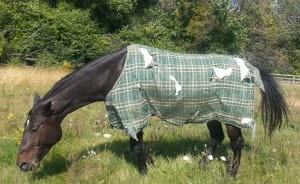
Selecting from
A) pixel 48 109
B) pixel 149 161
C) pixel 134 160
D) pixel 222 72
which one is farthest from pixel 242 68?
pixel 48 109

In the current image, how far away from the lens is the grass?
16.1ft

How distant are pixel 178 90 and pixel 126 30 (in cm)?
2051

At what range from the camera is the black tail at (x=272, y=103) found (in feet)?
18.0

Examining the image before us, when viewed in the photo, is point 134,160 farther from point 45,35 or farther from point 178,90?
point 45,35

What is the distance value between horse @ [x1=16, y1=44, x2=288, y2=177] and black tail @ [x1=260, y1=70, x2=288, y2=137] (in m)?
0.31

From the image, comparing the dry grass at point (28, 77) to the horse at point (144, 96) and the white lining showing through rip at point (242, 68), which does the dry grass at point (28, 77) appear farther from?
the white lining showing through rip at point (242, 68)

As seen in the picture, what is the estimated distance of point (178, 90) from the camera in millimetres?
5004

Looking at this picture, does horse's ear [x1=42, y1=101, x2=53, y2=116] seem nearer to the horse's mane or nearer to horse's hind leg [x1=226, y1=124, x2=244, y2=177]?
the horse's mane

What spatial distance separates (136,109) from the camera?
16.0 feet

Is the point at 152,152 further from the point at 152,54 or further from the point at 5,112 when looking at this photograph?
the point at 5,112

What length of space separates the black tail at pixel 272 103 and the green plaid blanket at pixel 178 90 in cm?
33

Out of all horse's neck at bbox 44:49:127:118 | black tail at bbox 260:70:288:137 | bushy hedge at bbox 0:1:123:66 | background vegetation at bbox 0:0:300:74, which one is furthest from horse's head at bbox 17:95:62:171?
bushy hedge at bbox 0:1:123:66

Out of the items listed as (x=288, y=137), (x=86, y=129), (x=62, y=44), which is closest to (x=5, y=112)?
(x=86, y=129)

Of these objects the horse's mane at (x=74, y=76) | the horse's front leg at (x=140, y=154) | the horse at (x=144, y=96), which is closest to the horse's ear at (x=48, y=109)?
the horse at (x=144, y=96)
